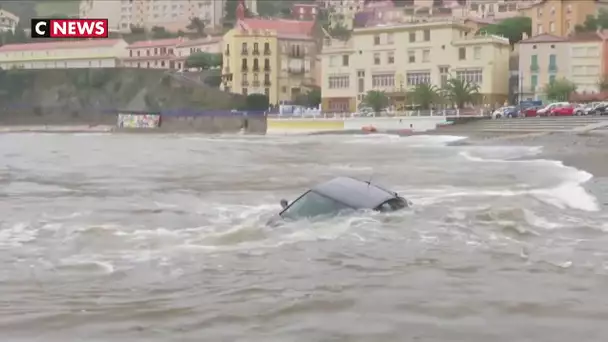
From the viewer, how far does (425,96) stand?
71.2 metres

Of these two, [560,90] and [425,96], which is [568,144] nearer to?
[425,96]

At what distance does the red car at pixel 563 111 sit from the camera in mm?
59656

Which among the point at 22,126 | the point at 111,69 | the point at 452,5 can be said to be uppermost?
the point at 452,5

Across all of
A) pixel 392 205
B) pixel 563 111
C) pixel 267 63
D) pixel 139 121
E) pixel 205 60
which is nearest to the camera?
pixel 392 205

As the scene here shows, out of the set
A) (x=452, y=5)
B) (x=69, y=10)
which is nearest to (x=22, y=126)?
(x=452, y=5)

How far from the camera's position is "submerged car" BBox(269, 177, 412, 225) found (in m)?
12.9

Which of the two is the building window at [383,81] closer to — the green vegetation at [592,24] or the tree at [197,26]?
the green vegetation at [592,24]

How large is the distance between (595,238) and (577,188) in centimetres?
724

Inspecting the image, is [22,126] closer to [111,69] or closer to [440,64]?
[111,69]

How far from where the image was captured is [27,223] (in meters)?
14.4

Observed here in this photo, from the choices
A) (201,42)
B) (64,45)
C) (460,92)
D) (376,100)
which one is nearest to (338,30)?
(201,42)

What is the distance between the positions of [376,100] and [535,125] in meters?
21.6

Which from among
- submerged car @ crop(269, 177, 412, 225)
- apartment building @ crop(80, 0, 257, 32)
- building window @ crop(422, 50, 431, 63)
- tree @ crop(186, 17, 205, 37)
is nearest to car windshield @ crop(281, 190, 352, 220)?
submerged car @ crop(269, 177, 412, 225)

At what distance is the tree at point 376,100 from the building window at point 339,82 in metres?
6.29
